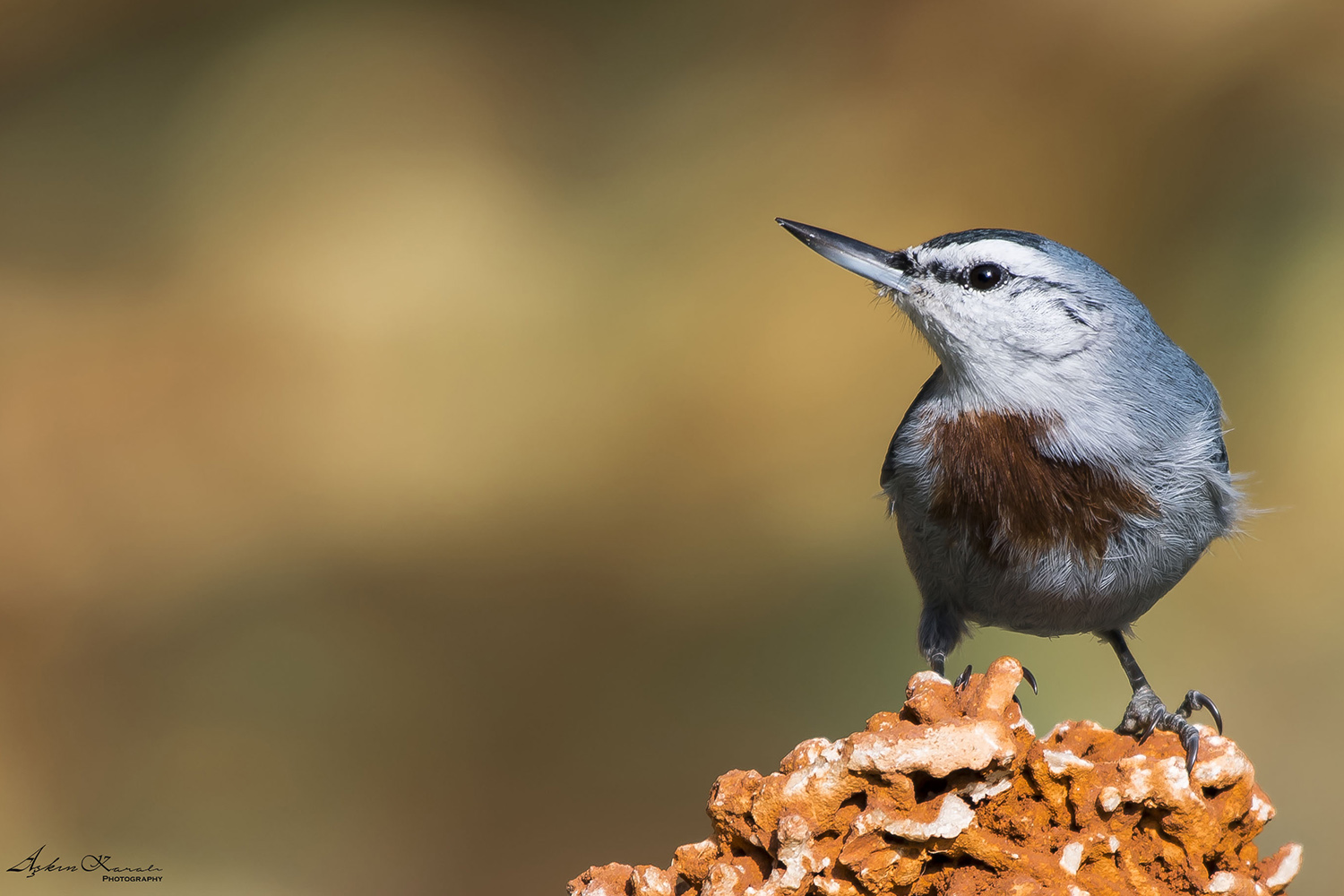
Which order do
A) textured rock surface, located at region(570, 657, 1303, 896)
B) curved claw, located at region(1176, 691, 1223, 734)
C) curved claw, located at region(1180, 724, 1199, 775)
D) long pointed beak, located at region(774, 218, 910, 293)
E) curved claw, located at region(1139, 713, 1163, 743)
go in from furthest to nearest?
long pointed beak, located at region(774, 218, 910, 293) → curved claw, located at region(1176, 691, 1223, 734) → curved claw, located at region(1139, 713, 1163, 743) → curved claw, located at region(1180, 724, 1199, 775) → textured rock surface, located at region(570, 657, 1303, 896)

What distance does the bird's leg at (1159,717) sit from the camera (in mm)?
1585

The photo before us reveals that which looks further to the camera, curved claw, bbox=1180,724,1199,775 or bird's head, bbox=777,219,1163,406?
bird's head, bbox=777,219,1163,406

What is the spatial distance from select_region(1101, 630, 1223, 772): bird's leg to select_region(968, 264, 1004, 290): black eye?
76cm

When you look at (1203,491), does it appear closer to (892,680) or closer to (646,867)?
(646,867)

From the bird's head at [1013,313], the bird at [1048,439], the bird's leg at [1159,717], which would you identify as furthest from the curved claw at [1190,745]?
the bird's head at [1013,313]

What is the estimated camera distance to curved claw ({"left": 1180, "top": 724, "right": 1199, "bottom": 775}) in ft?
4.99

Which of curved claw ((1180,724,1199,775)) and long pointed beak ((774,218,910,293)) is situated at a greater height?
long pointed beak ((774,218,910,293))

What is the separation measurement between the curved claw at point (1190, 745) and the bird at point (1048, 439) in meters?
0.24

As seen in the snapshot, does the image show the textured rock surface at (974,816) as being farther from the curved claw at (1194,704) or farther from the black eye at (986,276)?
the black eye at (986,276)

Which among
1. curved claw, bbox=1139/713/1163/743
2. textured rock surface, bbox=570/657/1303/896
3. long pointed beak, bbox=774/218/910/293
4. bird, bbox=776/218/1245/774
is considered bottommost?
textured rock surface, bbox=570/657/1303/896

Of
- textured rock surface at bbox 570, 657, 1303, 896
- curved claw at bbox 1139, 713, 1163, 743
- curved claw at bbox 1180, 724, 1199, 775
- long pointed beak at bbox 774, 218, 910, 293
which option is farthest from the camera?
long pointed beak at bbox 774, 218, 910, 293

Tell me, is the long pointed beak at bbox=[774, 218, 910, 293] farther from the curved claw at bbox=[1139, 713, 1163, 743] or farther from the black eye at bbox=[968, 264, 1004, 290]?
the curved claw at bbox=[1139, 713, 1163, 743]

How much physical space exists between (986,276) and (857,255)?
0.77 ft

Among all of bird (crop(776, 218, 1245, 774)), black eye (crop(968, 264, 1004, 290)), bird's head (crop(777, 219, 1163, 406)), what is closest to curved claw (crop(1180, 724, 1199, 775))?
bird (crop(776, 218, 1245, 774))
